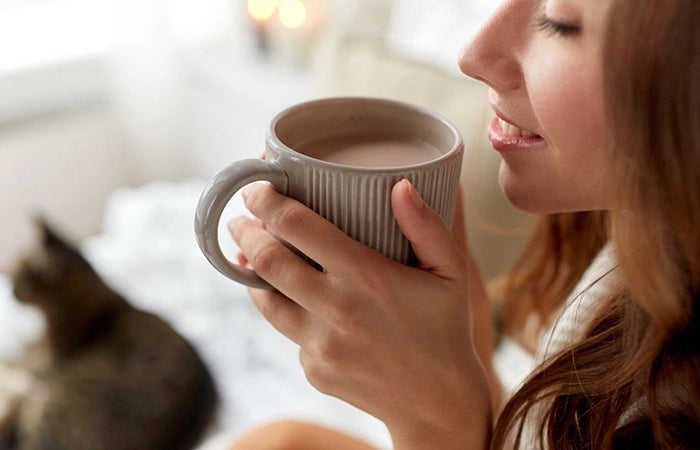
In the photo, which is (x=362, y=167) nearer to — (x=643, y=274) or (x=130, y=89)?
(x=643, y=274)

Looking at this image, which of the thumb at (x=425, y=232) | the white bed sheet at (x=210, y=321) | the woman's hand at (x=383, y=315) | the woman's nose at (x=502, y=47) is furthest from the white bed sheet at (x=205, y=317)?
the woman's nose at (x=502, y=47)

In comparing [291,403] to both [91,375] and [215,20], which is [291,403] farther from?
[215,20]

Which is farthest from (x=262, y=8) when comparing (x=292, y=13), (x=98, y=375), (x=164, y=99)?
(x=98, y=375)

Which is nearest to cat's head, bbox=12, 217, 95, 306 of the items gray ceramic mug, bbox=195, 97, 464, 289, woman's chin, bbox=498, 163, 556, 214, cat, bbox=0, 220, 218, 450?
cat, bbox=0, 220, 218, 450

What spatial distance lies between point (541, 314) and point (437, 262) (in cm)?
46

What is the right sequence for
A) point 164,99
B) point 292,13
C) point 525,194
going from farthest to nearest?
1. point 164,99
2. point 292,13
3. point 525,194

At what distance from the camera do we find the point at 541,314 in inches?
37.4

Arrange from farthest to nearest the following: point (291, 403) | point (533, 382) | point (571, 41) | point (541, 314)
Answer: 1. point (291, 403)
2. point (541, 314)
3. point (533, 382)
4. point (571, 41)

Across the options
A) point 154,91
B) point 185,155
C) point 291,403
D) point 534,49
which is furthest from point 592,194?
point 185,155

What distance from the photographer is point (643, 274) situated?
0.48 m

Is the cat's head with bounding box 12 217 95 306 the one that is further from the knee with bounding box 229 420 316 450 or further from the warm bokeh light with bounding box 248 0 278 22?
the warm bokeh light with bounding box 248 0 278 22

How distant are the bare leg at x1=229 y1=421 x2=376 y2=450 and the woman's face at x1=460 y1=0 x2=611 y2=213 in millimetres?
404

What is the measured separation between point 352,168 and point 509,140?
0.59ft

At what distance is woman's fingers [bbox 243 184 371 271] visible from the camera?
503 millimetres
